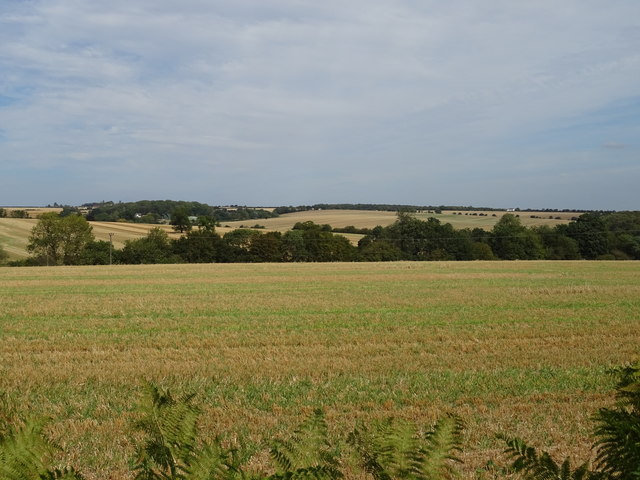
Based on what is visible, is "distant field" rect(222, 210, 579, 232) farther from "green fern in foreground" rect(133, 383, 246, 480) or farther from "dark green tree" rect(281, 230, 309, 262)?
"green fern in foreground" rect(133, 383, 246, 480)

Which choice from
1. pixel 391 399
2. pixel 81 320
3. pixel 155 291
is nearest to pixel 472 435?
pixel 391 399

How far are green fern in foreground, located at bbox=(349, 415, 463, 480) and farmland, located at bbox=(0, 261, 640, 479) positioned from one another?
803mm

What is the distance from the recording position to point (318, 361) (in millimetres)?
11484

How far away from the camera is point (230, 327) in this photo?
645 inches

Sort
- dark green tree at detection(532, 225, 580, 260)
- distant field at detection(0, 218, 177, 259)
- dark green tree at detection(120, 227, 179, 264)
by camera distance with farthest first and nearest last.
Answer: dark green tree at detection(532, 225, 580, 260) → distant field at detection(0, 218, 177, 259) → dark green tree at detection(120, 227, 179, 264)

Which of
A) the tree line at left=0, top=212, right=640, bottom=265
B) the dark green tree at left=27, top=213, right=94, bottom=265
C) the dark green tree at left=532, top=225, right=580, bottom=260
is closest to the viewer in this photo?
the dark green tree at left=27, top=213, right=94, bottom=265

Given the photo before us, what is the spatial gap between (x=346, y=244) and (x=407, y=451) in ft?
262

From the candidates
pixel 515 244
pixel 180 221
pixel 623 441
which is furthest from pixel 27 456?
pixel 180 221

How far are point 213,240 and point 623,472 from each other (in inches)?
3129

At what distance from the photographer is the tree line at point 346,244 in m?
75.5

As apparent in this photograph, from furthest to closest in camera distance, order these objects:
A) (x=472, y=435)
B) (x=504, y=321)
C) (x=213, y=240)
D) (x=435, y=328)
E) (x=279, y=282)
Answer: (x=213, y=240) < (x=279, y=282) < (x=504, y=321) < (x=435, y=328) < (x=472, y=435)

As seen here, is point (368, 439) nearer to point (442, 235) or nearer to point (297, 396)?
point (297, 396)

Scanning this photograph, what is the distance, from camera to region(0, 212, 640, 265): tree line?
7550 cm

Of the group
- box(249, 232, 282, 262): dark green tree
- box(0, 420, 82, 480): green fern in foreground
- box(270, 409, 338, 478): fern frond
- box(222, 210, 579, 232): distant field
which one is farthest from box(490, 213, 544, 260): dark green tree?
box(0, 420, 82, 480): green fern in foreground
